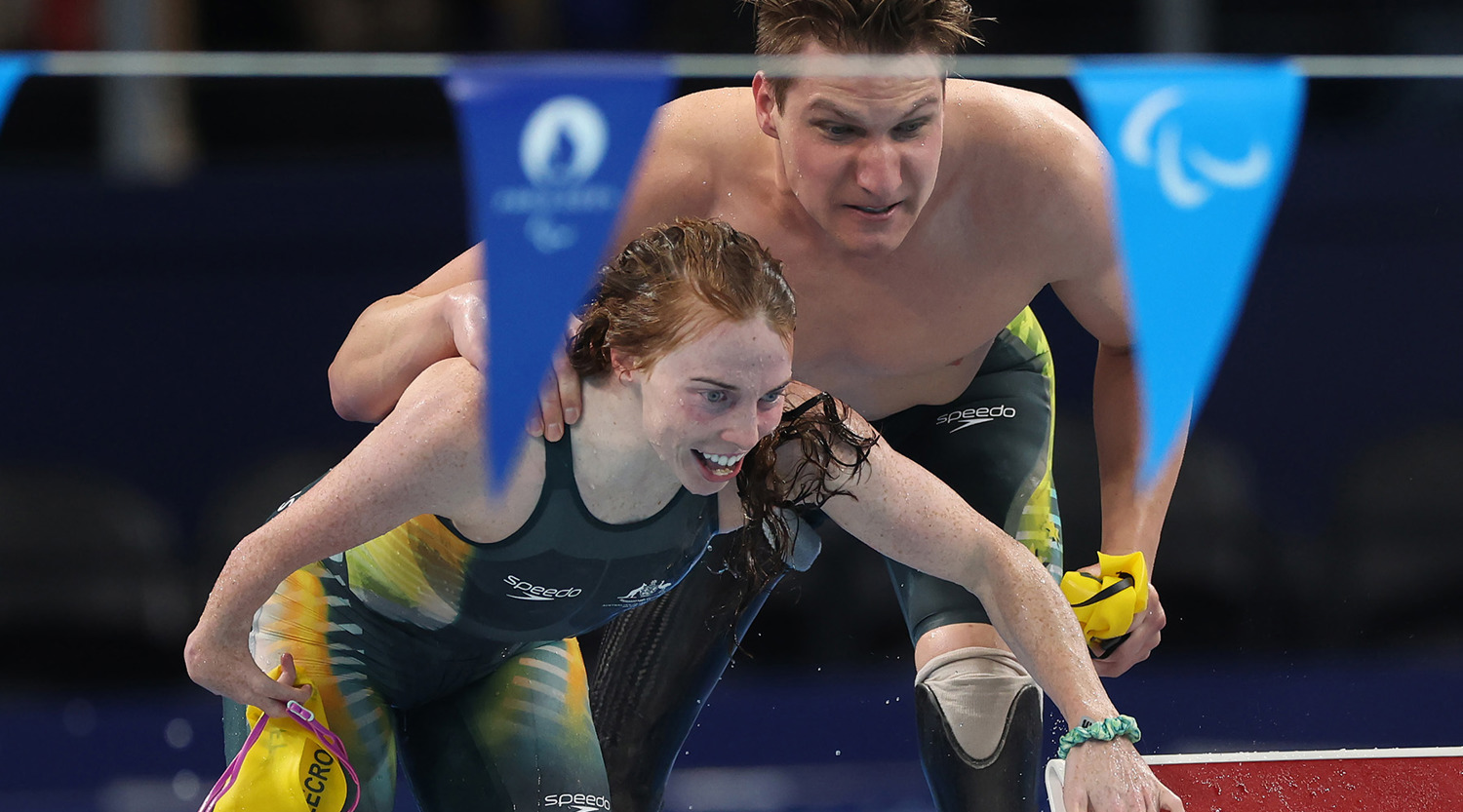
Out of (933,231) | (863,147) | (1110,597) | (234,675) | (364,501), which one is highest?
(863,147)

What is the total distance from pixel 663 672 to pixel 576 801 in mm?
455

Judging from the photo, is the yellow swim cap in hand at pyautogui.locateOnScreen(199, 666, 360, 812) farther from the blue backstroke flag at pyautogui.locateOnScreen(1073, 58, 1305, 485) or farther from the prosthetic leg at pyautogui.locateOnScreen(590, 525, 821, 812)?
the blue backstroke flag at pyautogui.locateOnScreen(1073, 58, 1305, 485)

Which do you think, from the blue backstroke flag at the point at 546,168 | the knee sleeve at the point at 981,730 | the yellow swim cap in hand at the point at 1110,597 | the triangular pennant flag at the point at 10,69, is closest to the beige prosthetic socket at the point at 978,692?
the knee sleeve at the point at 981,730

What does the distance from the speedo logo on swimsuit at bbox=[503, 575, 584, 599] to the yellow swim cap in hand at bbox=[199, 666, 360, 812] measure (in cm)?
27

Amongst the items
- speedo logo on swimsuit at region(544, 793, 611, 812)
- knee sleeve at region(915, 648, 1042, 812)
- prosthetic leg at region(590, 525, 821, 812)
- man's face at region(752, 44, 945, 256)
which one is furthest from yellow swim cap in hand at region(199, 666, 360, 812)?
man's face at region(752, 44, 945, 256)

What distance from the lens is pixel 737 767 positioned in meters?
3.29

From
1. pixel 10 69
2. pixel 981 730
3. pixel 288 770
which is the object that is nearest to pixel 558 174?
pixel 10 69

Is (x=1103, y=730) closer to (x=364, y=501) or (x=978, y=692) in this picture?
(x=978, y=692)

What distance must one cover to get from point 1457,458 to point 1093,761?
255cm

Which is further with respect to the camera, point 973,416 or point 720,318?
point 973,416

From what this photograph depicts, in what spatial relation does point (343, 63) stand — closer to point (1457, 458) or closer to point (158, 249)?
point (158, 249)

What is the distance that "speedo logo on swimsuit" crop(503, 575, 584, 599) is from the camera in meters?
1.91

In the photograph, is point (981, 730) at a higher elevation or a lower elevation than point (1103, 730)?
lower

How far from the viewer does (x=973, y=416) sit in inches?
94.8
